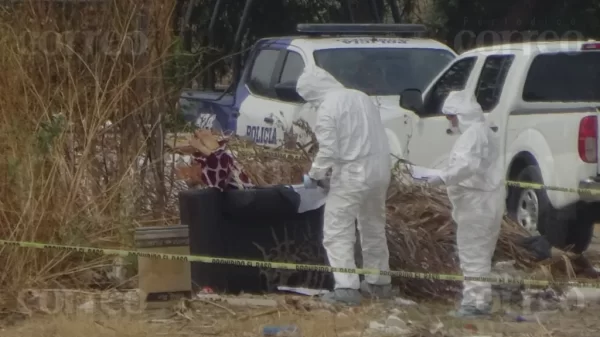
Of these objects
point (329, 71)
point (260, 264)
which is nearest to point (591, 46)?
point (329, 71)

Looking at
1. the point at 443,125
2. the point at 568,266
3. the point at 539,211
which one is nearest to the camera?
the point at 568,266

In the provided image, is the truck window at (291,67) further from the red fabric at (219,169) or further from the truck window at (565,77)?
the red fabric at (219,169)

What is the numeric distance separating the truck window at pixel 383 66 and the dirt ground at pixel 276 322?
421 cm

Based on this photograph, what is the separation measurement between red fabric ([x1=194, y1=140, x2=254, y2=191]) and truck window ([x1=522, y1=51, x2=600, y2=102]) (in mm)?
3223

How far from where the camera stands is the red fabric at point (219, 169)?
7.57 m

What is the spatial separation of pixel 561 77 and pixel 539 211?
121 cm

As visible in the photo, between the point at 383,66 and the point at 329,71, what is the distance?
0.60 m

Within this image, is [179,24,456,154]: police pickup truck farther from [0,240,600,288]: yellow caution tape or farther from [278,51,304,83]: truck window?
[0,240,600,288]: yellow caution tape

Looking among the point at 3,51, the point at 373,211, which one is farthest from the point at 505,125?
the point at 3,51

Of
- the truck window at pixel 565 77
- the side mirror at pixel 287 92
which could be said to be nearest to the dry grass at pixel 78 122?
the side mirror at pixel 287 92

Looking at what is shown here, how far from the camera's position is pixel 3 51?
25.6ft

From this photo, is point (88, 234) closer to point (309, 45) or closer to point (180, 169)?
point (180, 169)

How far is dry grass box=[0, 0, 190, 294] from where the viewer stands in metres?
7.62

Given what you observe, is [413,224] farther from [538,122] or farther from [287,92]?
[287,92]
